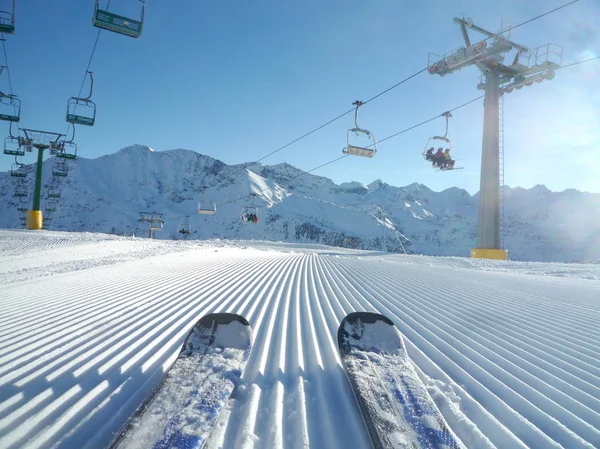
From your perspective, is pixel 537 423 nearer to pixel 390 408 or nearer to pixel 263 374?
pixel 390 408

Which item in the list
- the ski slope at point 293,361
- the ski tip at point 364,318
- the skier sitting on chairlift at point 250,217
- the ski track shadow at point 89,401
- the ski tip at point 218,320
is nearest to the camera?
the ski track shadow at point 89,401

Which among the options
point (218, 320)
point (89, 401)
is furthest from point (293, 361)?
point (89, 401)

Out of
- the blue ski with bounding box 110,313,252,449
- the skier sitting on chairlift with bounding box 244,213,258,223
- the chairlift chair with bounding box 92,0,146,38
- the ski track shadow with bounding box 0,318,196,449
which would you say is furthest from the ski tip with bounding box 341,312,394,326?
the skier sitting on chairlift with bounding box 244,213,258,223

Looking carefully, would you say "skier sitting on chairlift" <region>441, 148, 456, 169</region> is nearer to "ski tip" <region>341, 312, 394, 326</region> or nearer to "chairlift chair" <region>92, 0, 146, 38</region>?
"chairlift chair" <region>92, 0, 146, 38</region>

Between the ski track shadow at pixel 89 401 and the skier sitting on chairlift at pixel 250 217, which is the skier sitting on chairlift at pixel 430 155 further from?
the ski track shadow at pixel 89 401

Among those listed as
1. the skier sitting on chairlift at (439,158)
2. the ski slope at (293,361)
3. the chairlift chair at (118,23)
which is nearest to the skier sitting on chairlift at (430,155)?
the skier sitting on chairlift at (439,158)

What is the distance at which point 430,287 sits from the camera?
876 cm

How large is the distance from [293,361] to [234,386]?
0.86 meters

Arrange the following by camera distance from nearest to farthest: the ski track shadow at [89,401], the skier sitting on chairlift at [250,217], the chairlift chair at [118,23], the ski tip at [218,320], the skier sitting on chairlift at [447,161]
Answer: the ski track shadow at [89,401], the ski tip at [218,320], the chairlift chair at [118,23], the skier sitting on chairlift at [447,161], the skier sitting on chairlift at [250,217]

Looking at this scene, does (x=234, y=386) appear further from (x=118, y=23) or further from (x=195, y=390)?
(x=118, y=23)

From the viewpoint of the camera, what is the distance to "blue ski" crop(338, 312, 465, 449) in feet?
7.28

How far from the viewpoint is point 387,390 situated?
2.79 metres

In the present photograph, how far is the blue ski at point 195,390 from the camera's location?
2.12 meters

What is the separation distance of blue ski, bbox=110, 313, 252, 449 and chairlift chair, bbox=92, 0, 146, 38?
751cm
